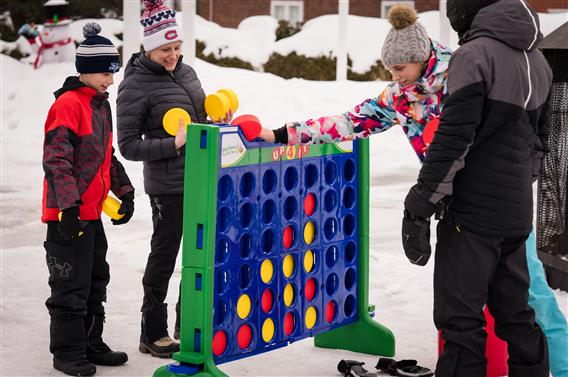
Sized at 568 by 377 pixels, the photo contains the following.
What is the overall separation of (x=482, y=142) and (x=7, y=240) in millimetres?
5337

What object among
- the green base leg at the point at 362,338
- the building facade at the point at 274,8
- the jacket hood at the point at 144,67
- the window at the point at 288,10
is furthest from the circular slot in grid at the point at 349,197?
the window at the point at 288,10

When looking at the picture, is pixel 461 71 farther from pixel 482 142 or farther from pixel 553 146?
pixel 553 146

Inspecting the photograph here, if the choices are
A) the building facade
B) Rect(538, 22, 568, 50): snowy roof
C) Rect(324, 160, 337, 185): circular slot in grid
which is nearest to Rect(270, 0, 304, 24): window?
the building facade

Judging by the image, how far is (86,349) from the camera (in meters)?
5.38

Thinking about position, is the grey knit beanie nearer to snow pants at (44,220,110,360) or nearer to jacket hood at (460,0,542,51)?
jacket hood at (460,0,542,51)

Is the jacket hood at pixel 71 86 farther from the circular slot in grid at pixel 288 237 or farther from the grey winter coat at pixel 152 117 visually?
the circular slot in grid at pixel 288 237

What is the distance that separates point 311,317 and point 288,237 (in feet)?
1.51

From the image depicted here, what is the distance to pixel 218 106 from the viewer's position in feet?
17.1

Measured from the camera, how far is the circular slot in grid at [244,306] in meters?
4.82

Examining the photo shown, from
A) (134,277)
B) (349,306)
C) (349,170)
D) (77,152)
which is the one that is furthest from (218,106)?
(134,277)

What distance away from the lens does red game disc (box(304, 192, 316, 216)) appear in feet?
17.2

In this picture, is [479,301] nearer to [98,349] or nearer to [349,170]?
[349,170]

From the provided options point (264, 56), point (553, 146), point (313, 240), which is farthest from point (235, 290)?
point (264, 56)

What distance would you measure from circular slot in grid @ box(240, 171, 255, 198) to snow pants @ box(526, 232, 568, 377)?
4.15ft
